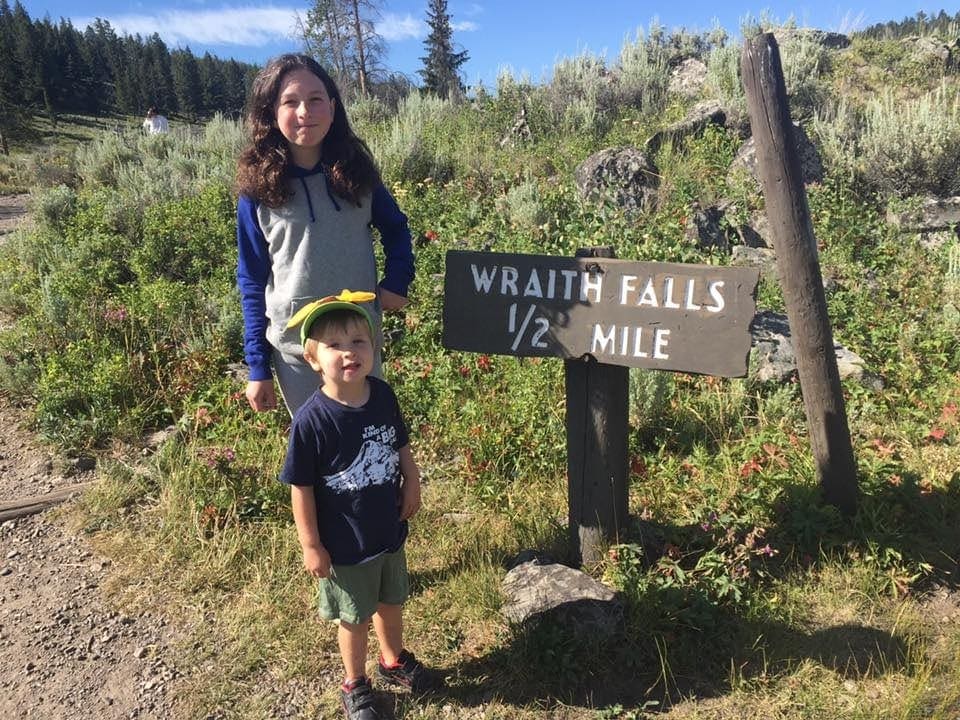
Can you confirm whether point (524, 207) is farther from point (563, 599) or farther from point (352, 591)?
point (352, 591)

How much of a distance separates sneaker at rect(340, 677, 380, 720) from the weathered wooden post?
221 cm

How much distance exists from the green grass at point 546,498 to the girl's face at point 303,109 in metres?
1.93

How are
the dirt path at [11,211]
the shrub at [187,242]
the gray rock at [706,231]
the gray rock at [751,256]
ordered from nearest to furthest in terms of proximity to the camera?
the gray rock at [751,256]
the gray rock at [706,231]
the shrub at [187,242]
the dirt path at [11,211]

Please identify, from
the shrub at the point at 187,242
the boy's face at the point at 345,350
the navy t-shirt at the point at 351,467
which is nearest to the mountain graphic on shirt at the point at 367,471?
the navy t-shirt at the point at 351,467

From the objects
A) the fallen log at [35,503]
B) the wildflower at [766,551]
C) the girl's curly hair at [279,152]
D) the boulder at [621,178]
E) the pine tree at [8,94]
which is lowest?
the wildflower at [766,551]

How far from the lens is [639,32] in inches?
458

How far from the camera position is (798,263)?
2717mm

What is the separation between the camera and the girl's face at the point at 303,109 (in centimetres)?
215

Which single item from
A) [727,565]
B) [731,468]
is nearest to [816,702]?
[727,565]

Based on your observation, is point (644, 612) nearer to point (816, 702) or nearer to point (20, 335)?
point (816, 702)

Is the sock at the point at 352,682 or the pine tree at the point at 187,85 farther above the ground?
the pine tree at the point at 187,85

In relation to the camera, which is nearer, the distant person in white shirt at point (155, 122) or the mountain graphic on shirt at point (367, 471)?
the mountain graphic on shirt at point (367, 471)

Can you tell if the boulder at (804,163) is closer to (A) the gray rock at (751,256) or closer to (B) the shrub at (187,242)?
(A) the gray rock at (751,256)

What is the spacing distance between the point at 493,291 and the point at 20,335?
4.47m
